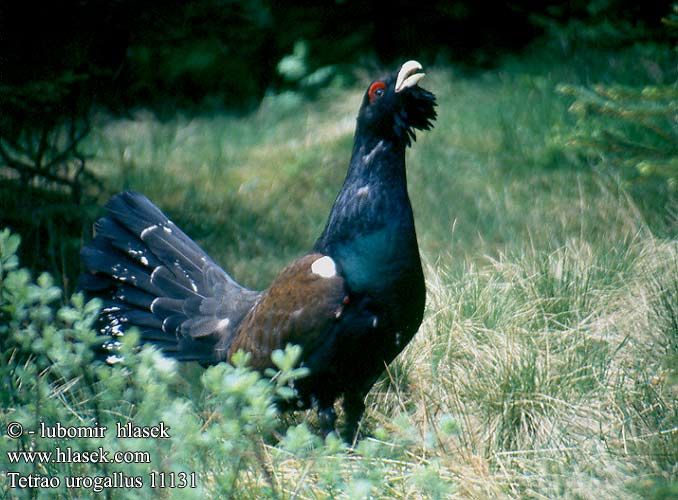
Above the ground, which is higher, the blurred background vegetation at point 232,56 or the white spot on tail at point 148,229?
the blurred background vegetation at point 232,56

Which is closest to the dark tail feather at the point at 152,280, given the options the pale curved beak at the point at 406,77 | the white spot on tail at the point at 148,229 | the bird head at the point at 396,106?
the white spot on tail at the point at 148,229

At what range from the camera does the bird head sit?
327cm

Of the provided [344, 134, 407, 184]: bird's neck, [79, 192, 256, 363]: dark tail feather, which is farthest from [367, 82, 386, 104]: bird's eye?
[79, 192, 256, 363]: dark tail feather

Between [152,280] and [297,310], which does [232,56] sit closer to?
[152,280]

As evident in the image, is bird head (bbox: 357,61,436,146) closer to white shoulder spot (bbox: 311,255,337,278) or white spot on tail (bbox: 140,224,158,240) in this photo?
white shoulder spot (bbox: 311,255,337,278)

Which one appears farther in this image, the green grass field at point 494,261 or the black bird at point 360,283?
the black bird at point 360,283

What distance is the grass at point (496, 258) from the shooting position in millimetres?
3002

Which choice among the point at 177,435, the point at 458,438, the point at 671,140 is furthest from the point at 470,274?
the point at 177,435

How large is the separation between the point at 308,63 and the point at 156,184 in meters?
2.83

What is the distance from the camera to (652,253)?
449cm

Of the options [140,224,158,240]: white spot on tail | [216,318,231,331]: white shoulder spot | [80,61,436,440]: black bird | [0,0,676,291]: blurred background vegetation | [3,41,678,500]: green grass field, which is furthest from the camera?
[0,0,676,291]: blurred background vegetation

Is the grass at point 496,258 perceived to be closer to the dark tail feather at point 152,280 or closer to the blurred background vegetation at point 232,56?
the blurred background vegetation at point 232,56

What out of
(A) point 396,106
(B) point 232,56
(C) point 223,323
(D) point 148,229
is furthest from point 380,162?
(B) point 232,56

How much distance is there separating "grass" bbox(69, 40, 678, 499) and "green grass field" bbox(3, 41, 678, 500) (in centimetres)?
1
